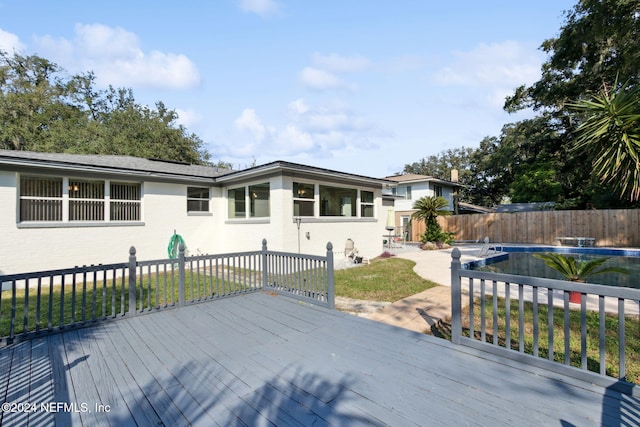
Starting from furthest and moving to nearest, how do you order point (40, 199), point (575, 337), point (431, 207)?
point (431, 207)
point (40, 199)
point (575, 337)

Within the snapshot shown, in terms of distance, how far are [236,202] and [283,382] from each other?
8.44m

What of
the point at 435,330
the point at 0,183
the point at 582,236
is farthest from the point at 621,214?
the point at 0,183

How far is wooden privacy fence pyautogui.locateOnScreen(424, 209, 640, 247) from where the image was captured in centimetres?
1320

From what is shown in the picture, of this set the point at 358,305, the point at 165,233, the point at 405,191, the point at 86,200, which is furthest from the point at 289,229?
the point at 405,191

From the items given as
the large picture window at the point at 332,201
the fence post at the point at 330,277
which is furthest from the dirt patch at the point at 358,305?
the large picture window at the point at 332,201

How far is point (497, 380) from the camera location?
248cm

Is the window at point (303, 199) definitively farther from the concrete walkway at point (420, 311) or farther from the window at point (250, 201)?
the concrete walkway at point (420, 311)

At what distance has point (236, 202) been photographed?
33.9 feet

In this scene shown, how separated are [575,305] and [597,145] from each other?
321 centimetres

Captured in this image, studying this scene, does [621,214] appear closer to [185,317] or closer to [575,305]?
[575,305]

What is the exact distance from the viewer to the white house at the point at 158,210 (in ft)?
24.6

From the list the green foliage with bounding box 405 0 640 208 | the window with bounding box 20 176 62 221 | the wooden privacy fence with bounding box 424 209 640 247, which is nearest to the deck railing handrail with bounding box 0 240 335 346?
the window with bounding box 20 176 62 221

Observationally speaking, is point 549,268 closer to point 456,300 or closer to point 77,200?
point 456,300

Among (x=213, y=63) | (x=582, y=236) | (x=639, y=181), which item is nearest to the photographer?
(x=639, y=181)
